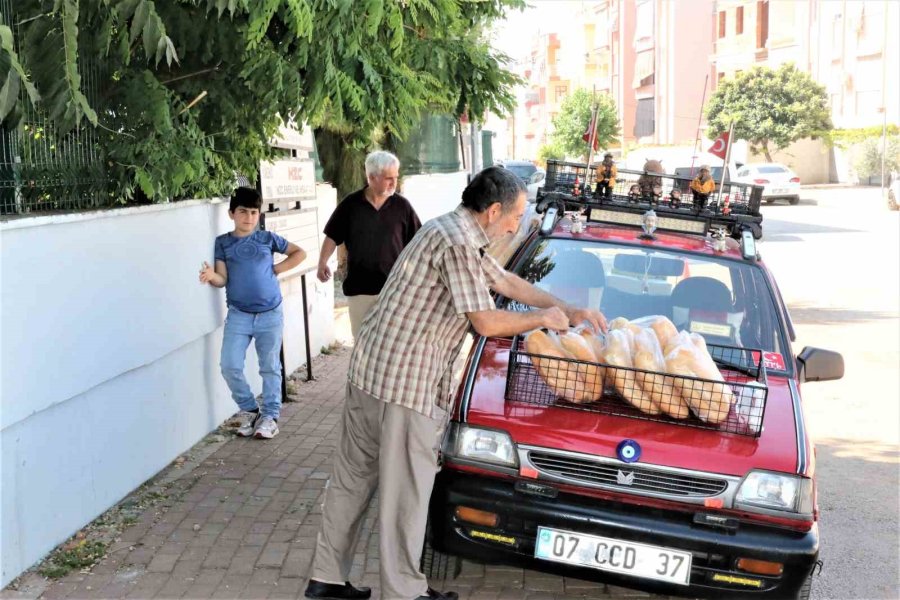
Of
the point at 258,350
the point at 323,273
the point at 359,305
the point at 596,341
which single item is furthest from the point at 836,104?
the point at 596,341

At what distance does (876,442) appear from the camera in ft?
26.1

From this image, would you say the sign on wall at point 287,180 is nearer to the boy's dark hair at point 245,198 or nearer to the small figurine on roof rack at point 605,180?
the boy's dark hair at point 245,198

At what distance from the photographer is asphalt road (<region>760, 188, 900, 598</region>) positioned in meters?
5.54

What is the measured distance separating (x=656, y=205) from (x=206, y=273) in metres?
3.01

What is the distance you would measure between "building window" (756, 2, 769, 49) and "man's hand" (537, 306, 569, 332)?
60.0 metres

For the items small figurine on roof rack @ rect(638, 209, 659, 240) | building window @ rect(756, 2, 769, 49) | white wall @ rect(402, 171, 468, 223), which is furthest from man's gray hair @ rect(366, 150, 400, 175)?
building window @ rect(756, 2, 769, 49)

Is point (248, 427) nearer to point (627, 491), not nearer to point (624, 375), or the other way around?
point (624, 375)

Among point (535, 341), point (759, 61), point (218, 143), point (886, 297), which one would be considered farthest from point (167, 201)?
point (759, 61)

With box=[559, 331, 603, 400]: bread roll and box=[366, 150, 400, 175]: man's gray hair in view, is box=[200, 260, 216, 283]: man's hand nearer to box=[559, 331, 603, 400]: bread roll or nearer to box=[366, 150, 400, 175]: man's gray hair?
box=[366, 150, 400, 175]: man's gray hair

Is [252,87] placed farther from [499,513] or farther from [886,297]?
[886,297]

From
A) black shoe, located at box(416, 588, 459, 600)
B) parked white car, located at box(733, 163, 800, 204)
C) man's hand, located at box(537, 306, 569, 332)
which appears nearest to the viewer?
man's hand, located at box(537, 306, 569, 332)

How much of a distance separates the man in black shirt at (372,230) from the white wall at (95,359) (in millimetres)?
1002

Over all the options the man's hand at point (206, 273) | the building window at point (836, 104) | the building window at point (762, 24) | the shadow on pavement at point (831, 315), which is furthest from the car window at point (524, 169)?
the man's hand at point (206, 273)

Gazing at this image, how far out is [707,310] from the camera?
5.49m
